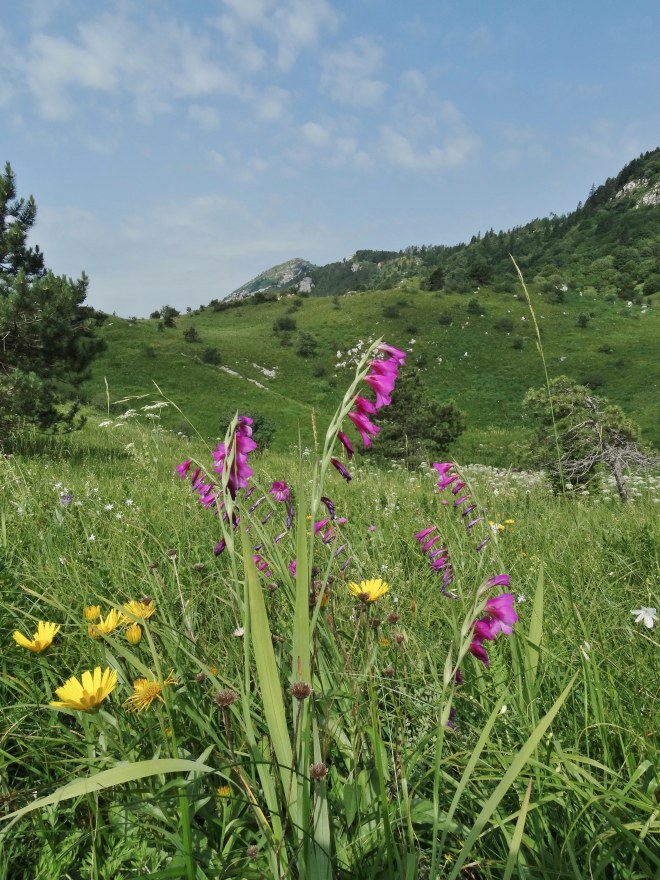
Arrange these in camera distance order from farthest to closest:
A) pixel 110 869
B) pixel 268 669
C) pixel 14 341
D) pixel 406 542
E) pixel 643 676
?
pixel 14 341, pixel 406 542, pixel 643 676, pixel 110 869, pixel 268 669

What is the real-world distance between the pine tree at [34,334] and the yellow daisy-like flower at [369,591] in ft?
30.0

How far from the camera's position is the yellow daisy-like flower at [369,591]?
4.54ft

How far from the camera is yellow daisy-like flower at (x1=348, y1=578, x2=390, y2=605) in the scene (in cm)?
138

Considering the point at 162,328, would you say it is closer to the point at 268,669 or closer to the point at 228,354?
the point at 228,354

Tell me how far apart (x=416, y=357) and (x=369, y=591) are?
178 feet

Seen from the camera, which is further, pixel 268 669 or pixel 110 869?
pixel 110 869

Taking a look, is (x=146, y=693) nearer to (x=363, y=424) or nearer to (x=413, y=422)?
(x=363, y=424)

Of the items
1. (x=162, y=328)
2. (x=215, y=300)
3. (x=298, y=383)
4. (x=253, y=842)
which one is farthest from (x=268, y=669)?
(x=215, y=300)

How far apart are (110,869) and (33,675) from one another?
94cm

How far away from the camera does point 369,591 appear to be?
1.59 m

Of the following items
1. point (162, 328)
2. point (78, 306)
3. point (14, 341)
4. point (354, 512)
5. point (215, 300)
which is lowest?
point (354, 512)

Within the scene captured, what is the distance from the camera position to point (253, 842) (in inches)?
45.9

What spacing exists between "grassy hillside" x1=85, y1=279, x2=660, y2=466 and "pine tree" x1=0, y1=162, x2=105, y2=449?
2022cm

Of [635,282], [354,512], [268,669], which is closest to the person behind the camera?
[268,669]
